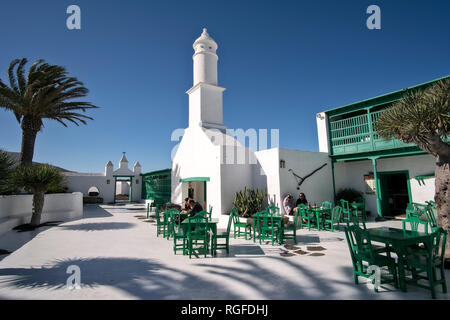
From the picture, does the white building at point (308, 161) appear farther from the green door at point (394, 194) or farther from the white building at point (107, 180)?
the white building at point (107, 180)

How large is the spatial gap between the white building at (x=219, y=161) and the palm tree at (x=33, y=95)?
6.73 metres

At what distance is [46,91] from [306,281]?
1382cm

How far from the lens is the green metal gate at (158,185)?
19.0 meters

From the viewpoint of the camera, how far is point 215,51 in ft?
47.5

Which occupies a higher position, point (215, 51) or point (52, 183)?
point (215, 51)

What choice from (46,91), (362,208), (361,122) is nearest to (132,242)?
(46,91)

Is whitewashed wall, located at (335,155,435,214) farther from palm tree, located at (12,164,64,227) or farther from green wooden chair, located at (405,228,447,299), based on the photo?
palm tree, located at (12,164,64,227)

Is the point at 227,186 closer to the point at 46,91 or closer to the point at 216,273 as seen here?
the point at 216,273

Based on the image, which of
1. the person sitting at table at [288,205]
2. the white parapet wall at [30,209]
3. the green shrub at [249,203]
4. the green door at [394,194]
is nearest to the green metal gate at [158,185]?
the white parapet wall at [30,209]

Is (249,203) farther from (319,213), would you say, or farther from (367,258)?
(367,258)

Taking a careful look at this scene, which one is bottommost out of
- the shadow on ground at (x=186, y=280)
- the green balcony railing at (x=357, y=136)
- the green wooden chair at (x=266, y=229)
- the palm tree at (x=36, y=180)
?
the shadow on ground at (x=186, y=280)

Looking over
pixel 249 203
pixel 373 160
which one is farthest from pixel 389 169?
pixel 249 203

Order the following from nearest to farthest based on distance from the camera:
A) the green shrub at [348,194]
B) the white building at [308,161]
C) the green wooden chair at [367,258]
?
1. the green wooden chair at [367,258]
2. the white building at [308,161]
3. the green shrub at [348,194]
